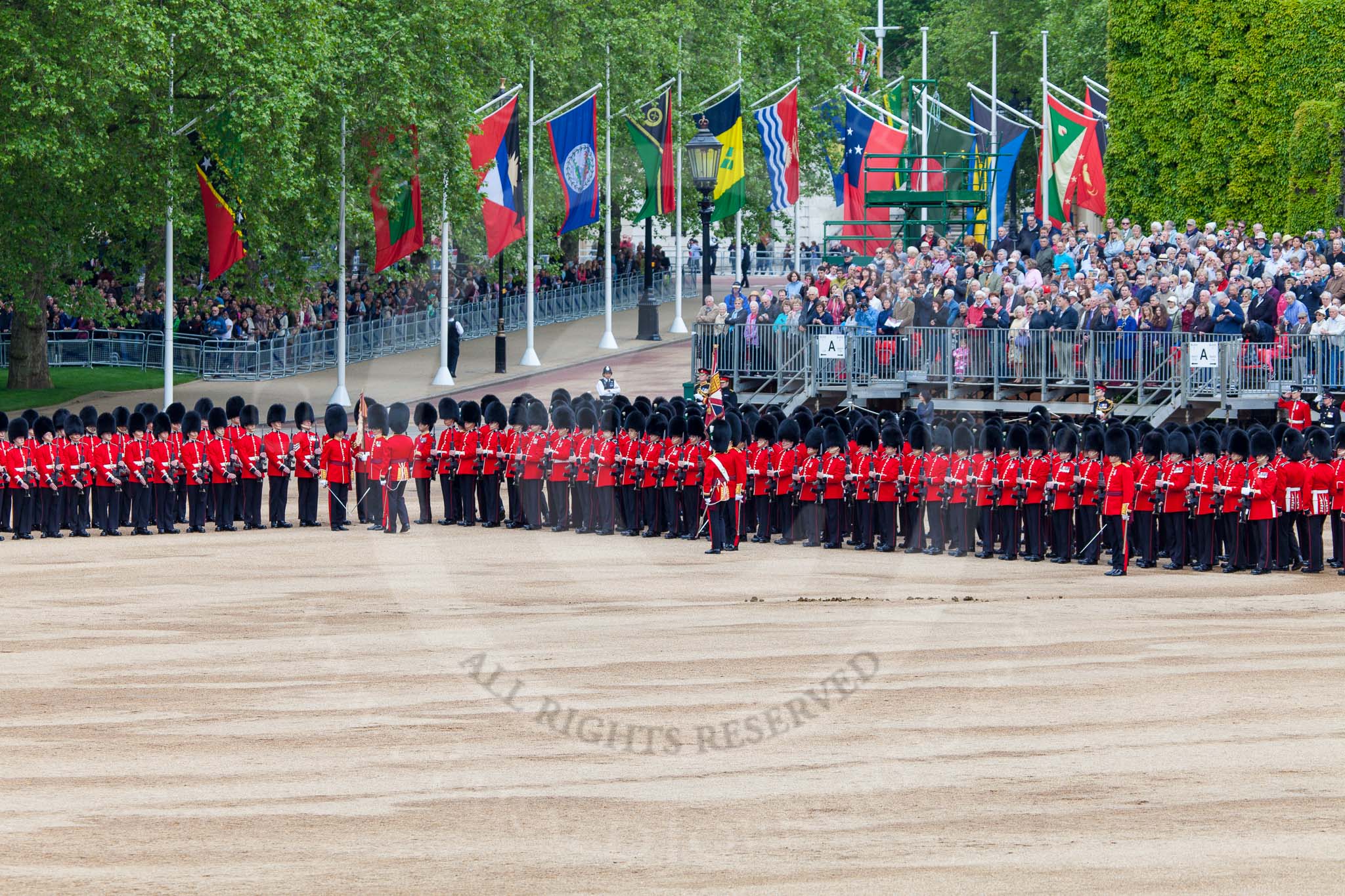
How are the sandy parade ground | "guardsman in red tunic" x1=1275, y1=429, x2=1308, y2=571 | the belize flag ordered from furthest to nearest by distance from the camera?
the belize flag
"guardsman in red tunic" x1=1275, y1=429, x2=1308, y2=571
the sandy parade ground

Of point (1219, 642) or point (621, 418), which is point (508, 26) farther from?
point (1219, 642)

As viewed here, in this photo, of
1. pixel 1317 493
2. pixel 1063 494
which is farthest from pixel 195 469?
pixel 1317 493

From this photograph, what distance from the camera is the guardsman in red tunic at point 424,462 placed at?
23281 millimetres

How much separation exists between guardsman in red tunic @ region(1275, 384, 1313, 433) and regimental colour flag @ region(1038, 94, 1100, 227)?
14.5 meters

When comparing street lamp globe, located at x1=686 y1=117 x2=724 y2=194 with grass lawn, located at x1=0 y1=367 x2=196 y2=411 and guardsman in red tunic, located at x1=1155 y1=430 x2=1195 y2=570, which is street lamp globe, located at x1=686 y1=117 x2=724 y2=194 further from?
guardsman in red tunic, located at x1=1155 y1=430 x2=1195 y2=570

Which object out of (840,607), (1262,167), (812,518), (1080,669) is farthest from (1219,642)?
(1262,167)

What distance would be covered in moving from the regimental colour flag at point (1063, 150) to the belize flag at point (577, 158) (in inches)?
350

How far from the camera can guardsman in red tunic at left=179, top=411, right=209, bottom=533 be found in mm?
22547

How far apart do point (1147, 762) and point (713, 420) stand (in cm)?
1100

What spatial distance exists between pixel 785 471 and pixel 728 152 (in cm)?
1646

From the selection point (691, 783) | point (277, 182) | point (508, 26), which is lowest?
point (691, 783)

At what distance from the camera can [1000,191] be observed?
123 feet

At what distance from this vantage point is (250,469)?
2278 centimetres

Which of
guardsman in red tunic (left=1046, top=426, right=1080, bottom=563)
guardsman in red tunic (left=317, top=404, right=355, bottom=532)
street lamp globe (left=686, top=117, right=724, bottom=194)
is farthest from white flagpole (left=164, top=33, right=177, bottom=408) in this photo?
guardsman in red tunic (left=1046, top=426, right=1080, bottom=563)
